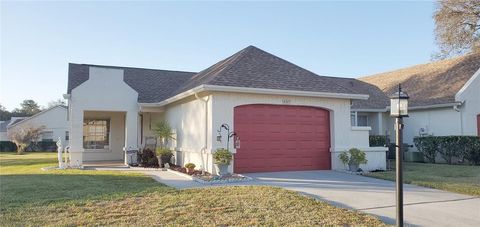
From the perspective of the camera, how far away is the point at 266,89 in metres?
13.1

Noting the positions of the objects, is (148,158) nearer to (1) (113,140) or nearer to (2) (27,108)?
(1) (113,140)

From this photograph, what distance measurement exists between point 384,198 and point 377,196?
258mm

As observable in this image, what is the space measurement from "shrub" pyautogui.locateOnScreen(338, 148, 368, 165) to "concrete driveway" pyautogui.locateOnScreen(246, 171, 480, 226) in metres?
1.50

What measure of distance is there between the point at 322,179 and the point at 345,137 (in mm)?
3550

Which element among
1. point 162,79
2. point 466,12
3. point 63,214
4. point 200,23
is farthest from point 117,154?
point 466,12

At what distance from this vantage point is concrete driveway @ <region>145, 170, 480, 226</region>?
22.1 feet

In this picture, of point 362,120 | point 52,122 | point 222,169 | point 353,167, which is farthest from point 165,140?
point 52,122

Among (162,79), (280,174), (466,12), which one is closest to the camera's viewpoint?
(280,174)

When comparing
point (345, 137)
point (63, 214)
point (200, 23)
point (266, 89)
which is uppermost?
point (200, 23)

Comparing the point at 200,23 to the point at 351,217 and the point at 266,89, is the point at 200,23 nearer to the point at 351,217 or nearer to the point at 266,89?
the point at 266,89

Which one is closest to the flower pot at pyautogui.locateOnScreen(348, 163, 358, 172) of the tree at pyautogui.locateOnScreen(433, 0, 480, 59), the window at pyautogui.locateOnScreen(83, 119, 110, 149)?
the tree at pyautogui.locateOnScreen(433, 0, 480, 59)

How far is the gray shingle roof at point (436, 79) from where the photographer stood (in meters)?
19.5

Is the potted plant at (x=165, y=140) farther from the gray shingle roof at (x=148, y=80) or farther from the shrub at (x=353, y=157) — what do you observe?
the shrub at (x=353, y=157)

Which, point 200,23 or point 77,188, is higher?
point 200,23
